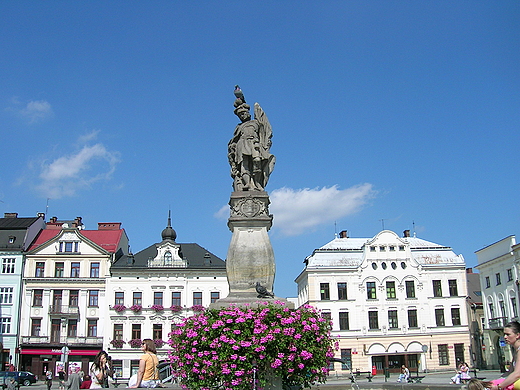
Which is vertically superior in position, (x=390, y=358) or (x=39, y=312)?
(x=39, y=312)

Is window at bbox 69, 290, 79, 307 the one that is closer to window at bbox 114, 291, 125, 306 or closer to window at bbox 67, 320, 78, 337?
window at bbox 67, 320, 78, 337

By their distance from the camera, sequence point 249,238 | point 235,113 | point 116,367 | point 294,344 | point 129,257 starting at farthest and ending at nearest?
point 129,257, point 116,367, point 235,113, point 249,238, point 294,344

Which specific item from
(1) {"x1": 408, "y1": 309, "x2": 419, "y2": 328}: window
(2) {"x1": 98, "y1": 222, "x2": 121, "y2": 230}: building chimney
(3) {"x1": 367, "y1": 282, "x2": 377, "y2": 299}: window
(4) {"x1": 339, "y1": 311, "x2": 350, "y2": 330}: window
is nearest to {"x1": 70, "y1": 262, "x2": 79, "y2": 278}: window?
(2) {"x1": 98, "y1": 222, "x2": 121, "y2": 230}: building chimney

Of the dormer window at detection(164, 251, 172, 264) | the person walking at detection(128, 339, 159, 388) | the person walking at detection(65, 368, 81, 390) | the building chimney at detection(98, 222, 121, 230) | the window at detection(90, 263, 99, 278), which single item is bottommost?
the person walking at detection(65, 368, 81, 390)

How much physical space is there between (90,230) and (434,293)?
113ft

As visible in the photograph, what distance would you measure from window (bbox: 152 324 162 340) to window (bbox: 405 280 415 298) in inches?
922

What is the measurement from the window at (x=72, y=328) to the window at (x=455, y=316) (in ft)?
114

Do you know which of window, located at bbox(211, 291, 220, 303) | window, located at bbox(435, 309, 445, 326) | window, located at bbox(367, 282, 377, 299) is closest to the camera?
window, located at bbox(211, 291, 220, 303)

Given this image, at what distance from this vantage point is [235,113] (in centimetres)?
1340

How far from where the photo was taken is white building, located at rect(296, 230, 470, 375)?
1956 inches

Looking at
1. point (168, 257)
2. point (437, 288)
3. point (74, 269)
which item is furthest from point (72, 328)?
point (437, 288)

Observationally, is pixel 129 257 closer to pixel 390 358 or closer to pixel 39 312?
pixel 39 312

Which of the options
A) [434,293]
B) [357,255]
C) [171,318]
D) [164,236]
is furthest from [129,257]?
[434,293]

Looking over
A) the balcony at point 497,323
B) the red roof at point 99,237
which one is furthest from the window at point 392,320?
the red roof at point 99,237
